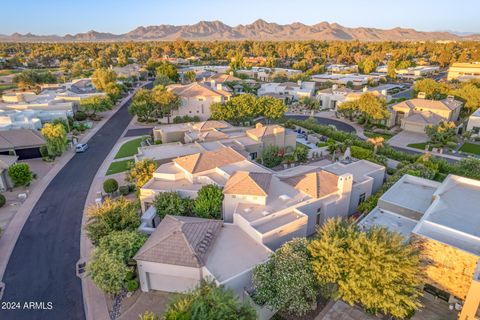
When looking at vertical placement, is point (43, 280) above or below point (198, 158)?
below

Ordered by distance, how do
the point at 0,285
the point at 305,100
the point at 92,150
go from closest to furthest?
the point at 0,285 → the point at 92,150 → the point at 305,100

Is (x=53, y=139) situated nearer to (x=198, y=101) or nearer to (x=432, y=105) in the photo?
(x=198, y=101)

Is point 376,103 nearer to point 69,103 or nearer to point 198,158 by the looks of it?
point 198,158

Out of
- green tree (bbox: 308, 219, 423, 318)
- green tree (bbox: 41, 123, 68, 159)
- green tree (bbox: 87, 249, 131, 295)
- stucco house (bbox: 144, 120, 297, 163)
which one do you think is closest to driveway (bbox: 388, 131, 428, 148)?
stucco house (bbox: 144, 120, 297, 163)

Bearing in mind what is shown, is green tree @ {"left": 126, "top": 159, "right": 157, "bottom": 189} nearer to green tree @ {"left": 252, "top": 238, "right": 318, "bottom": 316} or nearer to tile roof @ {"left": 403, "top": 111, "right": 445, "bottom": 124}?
green tree @ {"left": 252, "top": 238, "right": 318, "bottom": 316}

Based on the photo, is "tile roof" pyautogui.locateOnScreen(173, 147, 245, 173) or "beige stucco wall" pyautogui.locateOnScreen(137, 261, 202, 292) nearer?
"beige stucco wall" pyautogui.locateOnScreen(137, 261, 202, 292)

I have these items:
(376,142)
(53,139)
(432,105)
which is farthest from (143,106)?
(432,105)

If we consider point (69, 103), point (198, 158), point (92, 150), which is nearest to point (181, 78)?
point (69, 103)
